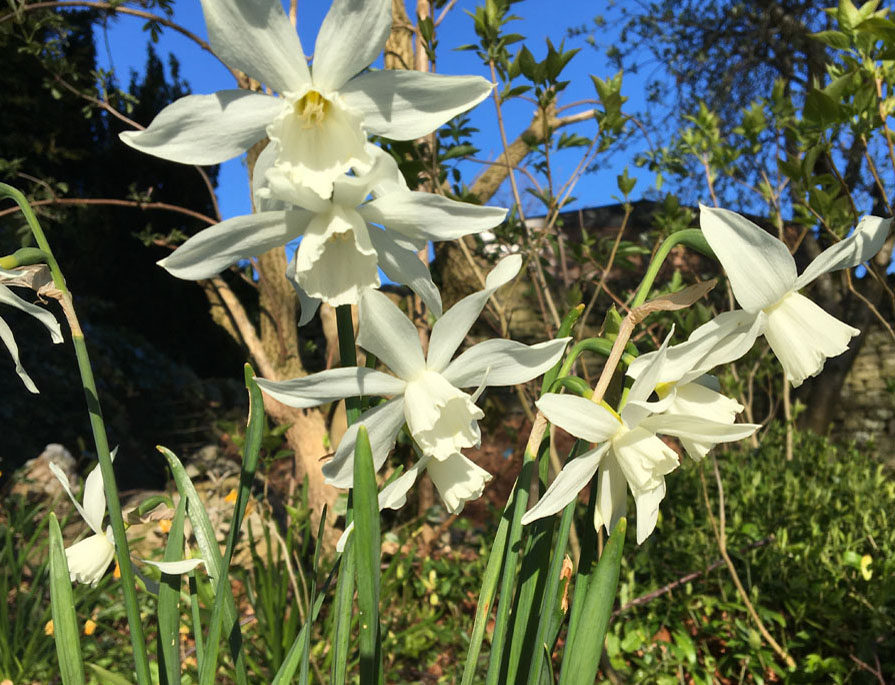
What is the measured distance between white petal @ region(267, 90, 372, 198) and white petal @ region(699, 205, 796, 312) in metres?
0.33

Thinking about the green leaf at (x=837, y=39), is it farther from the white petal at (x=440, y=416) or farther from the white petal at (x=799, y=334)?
the white petal at (x=440, y=416)

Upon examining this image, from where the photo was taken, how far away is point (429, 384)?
65 cm

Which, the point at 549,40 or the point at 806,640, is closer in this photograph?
the point at 549,40

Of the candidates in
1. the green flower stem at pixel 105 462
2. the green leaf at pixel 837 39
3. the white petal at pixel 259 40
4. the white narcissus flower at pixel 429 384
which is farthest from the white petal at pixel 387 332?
the green leaf at pixel 837 39

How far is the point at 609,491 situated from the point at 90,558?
738 millimetres

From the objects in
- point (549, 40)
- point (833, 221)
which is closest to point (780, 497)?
point (833, 221)

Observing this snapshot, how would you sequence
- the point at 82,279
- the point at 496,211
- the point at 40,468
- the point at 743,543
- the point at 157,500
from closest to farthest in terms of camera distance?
the point at 496,211, the point at 157,500, the point at 743,543, the point at 40,468, the point at 82,279

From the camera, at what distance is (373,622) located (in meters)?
0.64

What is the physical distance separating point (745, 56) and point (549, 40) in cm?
544

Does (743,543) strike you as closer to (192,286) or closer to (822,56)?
(822,56)

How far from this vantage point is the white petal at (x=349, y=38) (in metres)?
0.54

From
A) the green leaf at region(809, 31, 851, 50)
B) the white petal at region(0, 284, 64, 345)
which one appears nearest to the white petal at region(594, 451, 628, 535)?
the white petal at region(0, 284, 64, 345)

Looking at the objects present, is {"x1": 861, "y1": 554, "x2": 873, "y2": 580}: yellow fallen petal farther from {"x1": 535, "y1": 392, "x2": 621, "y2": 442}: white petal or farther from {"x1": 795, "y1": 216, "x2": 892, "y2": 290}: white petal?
{"x1": 535, "y1": 392, "x2": 621, "y2": 442}: white petal

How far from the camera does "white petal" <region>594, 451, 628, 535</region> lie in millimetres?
658
